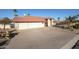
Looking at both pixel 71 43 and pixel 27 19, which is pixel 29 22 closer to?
pixel 27 19

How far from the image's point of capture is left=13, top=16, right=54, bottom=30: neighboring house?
3398 mm

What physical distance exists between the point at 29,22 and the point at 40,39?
24 cm

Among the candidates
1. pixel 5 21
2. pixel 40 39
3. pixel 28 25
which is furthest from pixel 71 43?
pixel 5 21

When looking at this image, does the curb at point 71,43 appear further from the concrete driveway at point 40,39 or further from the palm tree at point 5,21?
the palm tree at point 5,21

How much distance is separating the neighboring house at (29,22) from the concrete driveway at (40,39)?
0.17 feet

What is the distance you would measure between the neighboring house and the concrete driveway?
5 centimetres

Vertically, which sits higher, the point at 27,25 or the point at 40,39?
the point at 27,25

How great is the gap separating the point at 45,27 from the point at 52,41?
0.19 m

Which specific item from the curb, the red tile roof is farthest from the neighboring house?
the curb

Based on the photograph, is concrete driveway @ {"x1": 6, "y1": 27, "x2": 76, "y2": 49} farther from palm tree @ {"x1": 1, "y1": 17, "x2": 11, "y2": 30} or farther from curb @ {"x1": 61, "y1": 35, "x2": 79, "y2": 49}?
palm tree @ {"x1": 1, "y1": 17, "x2": 11, "y2": 30}

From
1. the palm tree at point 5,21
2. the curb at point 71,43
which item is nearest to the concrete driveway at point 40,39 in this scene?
the curb at point 71,43

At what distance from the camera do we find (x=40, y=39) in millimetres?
3371

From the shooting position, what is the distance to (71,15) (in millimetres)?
3400
